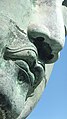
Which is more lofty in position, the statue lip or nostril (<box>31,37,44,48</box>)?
nostril (<box>31,37,44,48</box>)

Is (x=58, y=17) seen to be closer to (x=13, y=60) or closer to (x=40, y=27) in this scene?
(x=40, y=27)

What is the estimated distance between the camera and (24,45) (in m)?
1.74

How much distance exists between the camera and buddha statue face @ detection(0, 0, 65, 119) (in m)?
1.71

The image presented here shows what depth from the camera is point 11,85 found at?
1.71m

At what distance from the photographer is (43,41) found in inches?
69.6

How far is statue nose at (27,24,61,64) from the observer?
5.73 ft

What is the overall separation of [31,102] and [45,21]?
1.37ft

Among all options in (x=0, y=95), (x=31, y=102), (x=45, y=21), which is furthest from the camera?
(x=31, y=102)

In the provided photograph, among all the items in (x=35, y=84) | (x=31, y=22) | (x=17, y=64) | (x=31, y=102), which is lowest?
(x=31, y=102)

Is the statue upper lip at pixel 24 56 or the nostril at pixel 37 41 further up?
the nostril at pixel 37 41

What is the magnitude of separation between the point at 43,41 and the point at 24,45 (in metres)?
0.08

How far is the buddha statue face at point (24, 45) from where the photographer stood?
67.2 inches

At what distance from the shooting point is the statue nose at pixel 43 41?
1747mm

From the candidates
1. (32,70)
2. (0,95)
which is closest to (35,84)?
(32,70)
